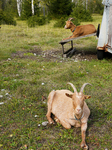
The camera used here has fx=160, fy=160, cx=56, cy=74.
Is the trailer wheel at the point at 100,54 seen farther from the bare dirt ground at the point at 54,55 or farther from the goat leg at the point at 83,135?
the goat leg at the point at 83,135

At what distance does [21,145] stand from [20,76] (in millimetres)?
3592

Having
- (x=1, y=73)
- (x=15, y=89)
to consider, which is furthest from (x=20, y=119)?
(x=1, y=73)

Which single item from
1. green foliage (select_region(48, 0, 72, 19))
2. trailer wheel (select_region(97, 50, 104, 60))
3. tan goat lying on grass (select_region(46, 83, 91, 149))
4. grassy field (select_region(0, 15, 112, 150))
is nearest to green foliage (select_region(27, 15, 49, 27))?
green foliage (select_region(48, 0, 72, 19))

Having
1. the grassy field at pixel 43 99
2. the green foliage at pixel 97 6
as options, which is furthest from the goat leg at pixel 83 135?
the green foliage at pixel 97 6

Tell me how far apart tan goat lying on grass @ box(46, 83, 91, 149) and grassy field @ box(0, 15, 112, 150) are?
182mm

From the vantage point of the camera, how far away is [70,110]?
371 centimetres

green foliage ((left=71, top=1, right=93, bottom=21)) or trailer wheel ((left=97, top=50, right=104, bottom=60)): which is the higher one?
green foliage ((left=71, top=1, right=93, bottom=21))

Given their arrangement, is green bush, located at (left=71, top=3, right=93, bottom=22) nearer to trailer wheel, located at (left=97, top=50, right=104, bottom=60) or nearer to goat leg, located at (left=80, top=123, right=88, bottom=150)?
trailer wheel, located at (left=97, top=50, right=104, bottom=60)

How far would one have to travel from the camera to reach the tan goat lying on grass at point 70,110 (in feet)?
10.5

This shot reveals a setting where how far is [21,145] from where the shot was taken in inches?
133

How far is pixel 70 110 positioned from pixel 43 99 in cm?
148

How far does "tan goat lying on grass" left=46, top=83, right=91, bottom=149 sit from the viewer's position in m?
3.19

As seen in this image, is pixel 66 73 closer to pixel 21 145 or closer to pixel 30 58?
pixel 30 58

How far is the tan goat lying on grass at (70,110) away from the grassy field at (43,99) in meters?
0.18
